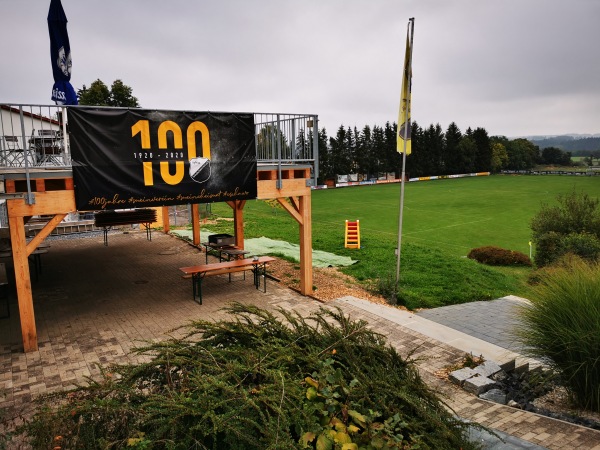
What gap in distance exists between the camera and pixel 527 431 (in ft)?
17.4

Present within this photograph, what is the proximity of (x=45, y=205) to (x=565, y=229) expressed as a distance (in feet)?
62.0

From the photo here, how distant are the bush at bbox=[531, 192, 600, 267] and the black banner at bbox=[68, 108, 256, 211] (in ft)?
41.9

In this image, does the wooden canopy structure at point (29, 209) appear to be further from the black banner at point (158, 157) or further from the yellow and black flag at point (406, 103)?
A: the yellow and black flag at point (406, 103)

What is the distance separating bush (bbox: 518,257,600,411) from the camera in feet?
19.1

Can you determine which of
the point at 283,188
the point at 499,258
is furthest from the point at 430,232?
the point at 283,188

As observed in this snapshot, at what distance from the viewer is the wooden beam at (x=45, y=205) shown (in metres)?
7.96

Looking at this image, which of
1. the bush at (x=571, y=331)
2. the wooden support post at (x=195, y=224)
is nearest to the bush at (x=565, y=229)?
the bush at (x=571, y=331)

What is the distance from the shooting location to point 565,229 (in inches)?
754

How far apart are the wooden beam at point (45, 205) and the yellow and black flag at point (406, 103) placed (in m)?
7.65

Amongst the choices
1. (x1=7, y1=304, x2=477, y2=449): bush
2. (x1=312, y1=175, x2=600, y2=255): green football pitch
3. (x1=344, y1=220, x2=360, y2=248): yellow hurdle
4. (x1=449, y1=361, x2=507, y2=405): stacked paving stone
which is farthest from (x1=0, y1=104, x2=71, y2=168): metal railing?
(x1=312, y1=175, x2=600, y2=255): green football pitch

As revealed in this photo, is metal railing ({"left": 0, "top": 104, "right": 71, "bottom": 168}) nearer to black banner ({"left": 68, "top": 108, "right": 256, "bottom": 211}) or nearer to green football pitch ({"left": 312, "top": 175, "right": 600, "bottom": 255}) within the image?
black banner ({"left": 68, "top": 108, "right": 256, "bottom": 211})

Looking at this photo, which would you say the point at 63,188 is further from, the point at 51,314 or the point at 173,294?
the point at 173,294

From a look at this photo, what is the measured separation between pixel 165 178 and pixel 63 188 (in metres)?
1.83

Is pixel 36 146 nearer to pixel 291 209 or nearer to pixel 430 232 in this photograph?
pixel 291 209
